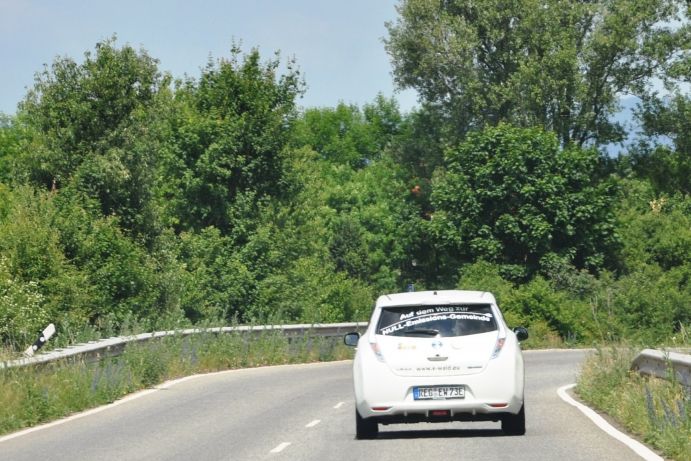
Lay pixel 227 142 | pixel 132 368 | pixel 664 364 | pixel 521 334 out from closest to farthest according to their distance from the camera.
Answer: pixel 664 364 → pixel 521 334 → pixel 132 368 → pixel 227 142

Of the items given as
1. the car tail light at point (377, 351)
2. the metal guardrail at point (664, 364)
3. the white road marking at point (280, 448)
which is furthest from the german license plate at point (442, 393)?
the metal guardrail at point (664, 364)

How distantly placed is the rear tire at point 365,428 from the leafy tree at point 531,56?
4782 centimetres

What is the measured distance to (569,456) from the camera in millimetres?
12953

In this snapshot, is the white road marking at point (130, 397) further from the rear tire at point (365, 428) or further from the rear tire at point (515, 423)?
the rear tire at point (515, 423)

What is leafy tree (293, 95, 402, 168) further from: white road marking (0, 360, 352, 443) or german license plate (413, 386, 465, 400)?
german license plate (413, 386, 465, 400)

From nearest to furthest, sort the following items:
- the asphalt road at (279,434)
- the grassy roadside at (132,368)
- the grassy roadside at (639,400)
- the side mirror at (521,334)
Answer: the grassy roadside at (639,400)
the asphalt road at (279,434)
the side mirror at (521,334)
the grassy roadside at (132,368)

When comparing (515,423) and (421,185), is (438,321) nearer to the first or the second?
(515,423)

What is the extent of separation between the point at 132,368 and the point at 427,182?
1845 inches

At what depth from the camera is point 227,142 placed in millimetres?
50812

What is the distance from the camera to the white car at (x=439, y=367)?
1489cm

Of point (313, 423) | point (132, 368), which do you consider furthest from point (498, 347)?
point (132, 368)

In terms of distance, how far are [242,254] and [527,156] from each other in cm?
1400

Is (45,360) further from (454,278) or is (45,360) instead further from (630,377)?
(454,278)

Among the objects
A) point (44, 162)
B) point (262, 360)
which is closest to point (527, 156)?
point (44, 162)
